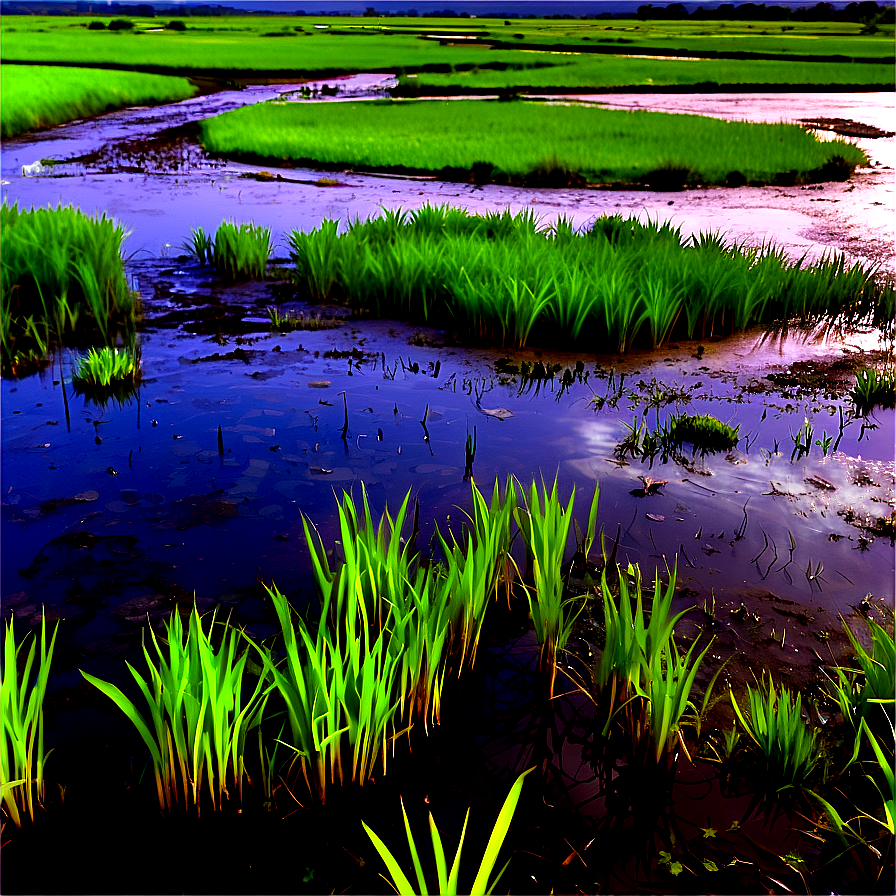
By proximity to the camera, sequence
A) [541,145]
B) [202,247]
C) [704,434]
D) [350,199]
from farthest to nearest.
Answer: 1. [541,145]
2. [350,199]
3. [202,247]
4. [704,434]

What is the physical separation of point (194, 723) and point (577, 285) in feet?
12.9

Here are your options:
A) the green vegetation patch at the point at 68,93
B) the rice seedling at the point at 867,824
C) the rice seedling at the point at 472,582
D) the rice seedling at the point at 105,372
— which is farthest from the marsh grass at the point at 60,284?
the green vegetation patch at the point at 68,93

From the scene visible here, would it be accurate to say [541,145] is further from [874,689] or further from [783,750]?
[783,750]

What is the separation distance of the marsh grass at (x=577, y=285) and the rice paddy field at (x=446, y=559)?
36 mm

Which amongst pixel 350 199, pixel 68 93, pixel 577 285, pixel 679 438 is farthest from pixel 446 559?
pixel 68 93

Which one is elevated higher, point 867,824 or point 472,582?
point 472,582

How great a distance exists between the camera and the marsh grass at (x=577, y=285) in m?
4.93

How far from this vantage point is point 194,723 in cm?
161

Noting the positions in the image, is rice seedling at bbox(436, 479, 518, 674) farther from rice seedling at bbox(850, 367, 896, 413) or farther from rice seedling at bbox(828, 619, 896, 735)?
rice seedling at bbox(850, 367, 896, 413)

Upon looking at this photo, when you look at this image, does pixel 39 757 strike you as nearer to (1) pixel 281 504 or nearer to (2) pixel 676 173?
(1) pixel 281 504

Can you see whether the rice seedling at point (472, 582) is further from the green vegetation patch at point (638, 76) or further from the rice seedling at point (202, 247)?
the green vegetation patch at point (638, 76)

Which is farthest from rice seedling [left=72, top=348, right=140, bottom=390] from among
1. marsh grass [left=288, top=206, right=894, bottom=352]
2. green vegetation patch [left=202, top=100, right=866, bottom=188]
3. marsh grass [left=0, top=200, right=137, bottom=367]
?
green vegetation patch [left=202, top=100, right=866, bottom=188]

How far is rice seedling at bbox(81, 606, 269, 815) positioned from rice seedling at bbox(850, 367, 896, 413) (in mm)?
3729

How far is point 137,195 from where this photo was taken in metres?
9.43
